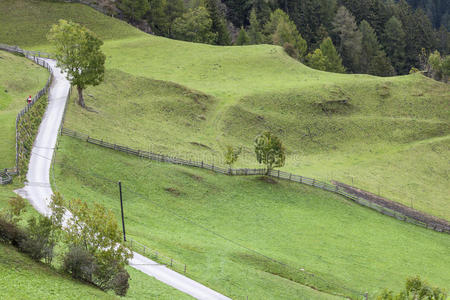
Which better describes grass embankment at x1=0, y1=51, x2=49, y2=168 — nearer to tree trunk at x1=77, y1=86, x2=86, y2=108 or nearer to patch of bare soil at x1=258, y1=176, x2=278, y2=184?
tree trunk at x1=77, y1=86, x2=86, y2=108

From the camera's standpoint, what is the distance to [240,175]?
71062mm

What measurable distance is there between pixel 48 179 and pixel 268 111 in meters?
52.0

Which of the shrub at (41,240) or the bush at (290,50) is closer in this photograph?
the shrub at (41,240)

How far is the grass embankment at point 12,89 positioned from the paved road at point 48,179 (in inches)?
96.8

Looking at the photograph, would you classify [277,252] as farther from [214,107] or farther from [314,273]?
[214,107]

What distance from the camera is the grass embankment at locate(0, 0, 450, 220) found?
3223 inches

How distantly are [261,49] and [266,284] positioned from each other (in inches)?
3608

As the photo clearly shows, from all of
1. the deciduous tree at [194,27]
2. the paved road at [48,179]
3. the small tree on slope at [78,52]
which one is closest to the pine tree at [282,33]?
the deciduous tree at [194,27]

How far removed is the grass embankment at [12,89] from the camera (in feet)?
195

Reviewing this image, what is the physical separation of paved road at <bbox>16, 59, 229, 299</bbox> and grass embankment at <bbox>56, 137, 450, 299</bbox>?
155cm

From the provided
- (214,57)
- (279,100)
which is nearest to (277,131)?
(279,100)

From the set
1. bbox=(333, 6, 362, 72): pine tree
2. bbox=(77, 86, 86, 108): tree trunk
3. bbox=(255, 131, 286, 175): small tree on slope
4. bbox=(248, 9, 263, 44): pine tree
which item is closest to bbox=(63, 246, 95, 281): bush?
bbox=(255, 131, 286, 175): small tree on slope

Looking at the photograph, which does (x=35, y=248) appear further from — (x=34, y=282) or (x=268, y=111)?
(x=268, y=111)

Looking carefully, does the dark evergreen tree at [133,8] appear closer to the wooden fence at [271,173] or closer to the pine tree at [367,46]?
the pine tree at [367,46]
